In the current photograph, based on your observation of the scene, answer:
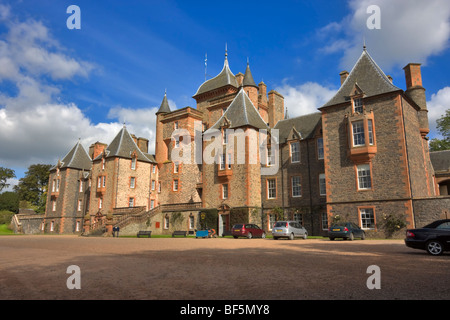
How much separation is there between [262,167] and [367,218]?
12.8m

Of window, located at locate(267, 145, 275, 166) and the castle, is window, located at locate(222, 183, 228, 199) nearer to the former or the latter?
A: the castle

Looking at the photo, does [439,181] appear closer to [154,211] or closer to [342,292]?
[154,211]

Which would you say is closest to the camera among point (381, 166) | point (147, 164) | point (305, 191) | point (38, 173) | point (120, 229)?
point (381, 166)

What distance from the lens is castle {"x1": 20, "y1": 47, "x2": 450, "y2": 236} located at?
26.0m

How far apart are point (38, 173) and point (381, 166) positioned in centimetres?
6834

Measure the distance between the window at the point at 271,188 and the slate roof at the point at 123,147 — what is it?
20007 millimetres

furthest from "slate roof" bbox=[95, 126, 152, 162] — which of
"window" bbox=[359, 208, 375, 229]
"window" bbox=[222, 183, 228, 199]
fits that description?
"window" bbox=[359, 208, 375, 229]

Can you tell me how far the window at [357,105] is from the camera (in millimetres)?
27589

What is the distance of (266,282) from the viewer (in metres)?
7.32

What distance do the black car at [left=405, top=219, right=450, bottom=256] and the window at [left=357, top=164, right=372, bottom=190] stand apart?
1344 cm

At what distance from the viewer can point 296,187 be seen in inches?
1309

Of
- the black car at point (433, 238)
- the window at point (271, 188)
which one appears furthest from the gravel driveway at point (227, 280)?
the window at point (271, 188)
